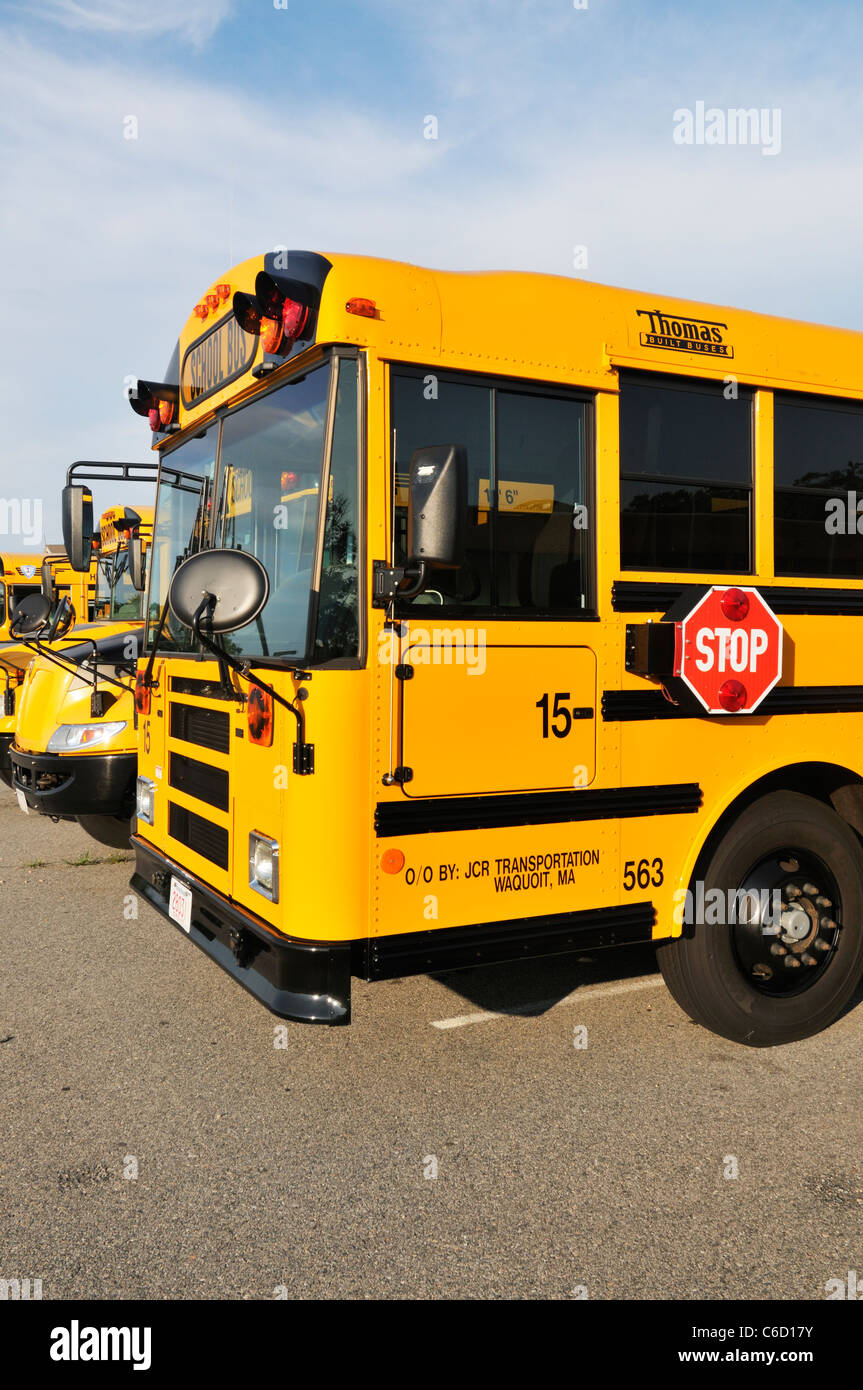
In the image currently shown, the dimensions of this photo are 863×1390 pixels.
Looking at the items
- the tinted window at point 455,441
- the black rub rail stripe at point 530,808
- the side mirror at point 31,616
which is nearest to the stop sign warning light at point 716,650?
the black rub rail stripe at point 530,808

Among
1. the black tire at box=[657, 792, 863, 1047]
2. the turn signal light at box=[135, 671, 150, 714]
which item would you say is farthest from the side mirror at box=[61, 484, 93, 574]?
the black tire at box=[657, 792, 863, 1047]

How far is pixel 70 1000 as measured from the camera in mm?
4414

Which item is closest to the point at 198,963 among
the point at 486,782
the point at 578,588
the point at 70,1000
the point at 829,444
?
the point at 70,1000

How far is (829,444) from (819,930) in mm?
1878

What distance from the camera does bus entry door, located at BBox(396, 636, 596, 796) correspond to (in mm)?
3096

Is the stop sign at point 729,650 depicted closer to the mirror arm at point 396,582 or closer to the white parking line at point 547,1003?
the mirror arm at point 396,582

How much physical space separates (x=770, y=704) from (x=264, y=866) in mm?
1914

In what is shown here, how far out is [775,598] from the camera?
3.78 meters

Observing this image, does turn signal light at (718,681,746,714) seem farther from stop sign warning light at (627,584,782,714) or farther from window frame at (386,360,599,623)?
window frame at (386,360,599,623)

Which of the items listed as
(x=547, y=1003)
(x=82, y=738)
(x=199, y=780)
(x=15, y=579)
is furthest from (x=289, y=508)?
(x=15, y=579)

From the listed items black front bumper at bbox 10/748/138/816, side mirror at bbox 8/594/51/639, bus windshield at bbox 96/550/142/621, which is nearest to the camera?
side mirror at bbox 8/594/51/639

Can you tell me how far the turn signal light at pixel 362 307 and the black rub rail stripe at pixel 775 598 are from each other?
1.18 m

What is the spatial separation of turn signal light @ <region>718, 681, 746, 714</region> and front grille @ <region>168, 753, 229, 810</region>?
5.82 feet

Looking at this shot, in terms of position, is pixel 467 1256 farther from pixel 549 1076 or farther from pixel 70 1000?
pixel 70 1000
